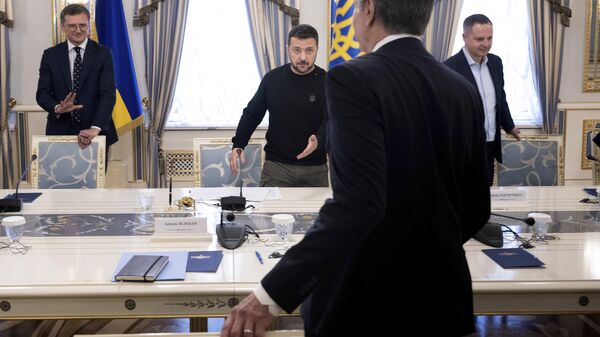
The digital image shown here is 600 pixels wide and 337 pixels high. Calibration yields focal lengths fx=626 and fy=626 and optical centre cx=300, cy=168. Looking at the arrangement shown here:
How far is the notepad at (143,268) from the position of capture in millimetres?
1791

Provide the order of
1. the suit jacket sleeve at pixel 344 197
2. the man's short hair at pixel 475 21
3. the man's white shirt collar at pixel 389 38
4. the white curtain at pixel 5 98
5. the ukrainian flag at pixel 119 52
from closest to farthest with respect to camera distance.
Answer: the suit jacket sleeve at pixel 344 197 → the man's white shirt collar at pixel 389 38 → the man's short hair at pixel 475 21 → the ukrainian flag at pixel 119 52 → the white curtain at pixel 5 98

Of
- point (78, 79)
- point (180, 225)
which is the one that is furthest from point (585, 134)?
point (180, 225)

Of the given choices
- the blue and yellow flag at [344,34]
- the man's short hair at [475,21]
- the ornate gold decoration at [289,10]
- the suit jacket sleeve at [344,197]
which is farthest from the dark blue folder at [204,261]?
the ornate gold decoration at [289,10]

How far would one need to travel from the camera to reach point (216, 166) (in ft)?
11.9

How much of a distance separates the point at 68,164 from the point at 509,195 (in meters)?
2.39

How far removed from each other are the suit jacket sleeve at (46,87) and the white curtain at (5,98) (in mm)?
988

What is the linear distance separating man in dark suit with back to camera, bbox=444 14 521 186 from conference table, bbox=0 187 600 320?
1518mm

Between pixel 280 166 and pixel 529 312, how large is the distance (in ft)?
6.67

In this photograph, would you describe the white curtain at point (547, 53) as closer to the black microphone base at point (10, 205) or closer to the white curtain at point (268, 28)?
the white curtain at point (268, 28)

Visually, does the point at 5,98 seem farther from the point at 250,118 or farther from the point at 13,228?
the point at 13,228

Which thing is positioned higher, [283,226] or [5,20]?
[5,20]

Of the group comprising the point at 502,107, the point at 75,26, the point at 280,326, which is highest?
the point at 75,26

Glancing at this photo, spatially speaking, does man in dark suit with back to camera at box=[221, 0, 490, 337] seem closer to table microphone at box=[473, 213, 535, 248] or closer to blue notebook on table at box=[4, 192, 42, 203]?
table microphone at box=[473, 213, 535, 248]

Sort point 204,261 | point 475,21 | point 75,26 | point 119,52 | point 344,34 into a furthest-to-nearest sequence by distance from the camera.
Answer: point 119,52 → point 75,26 → point 344,34 → point 475,21 → point 204,261
